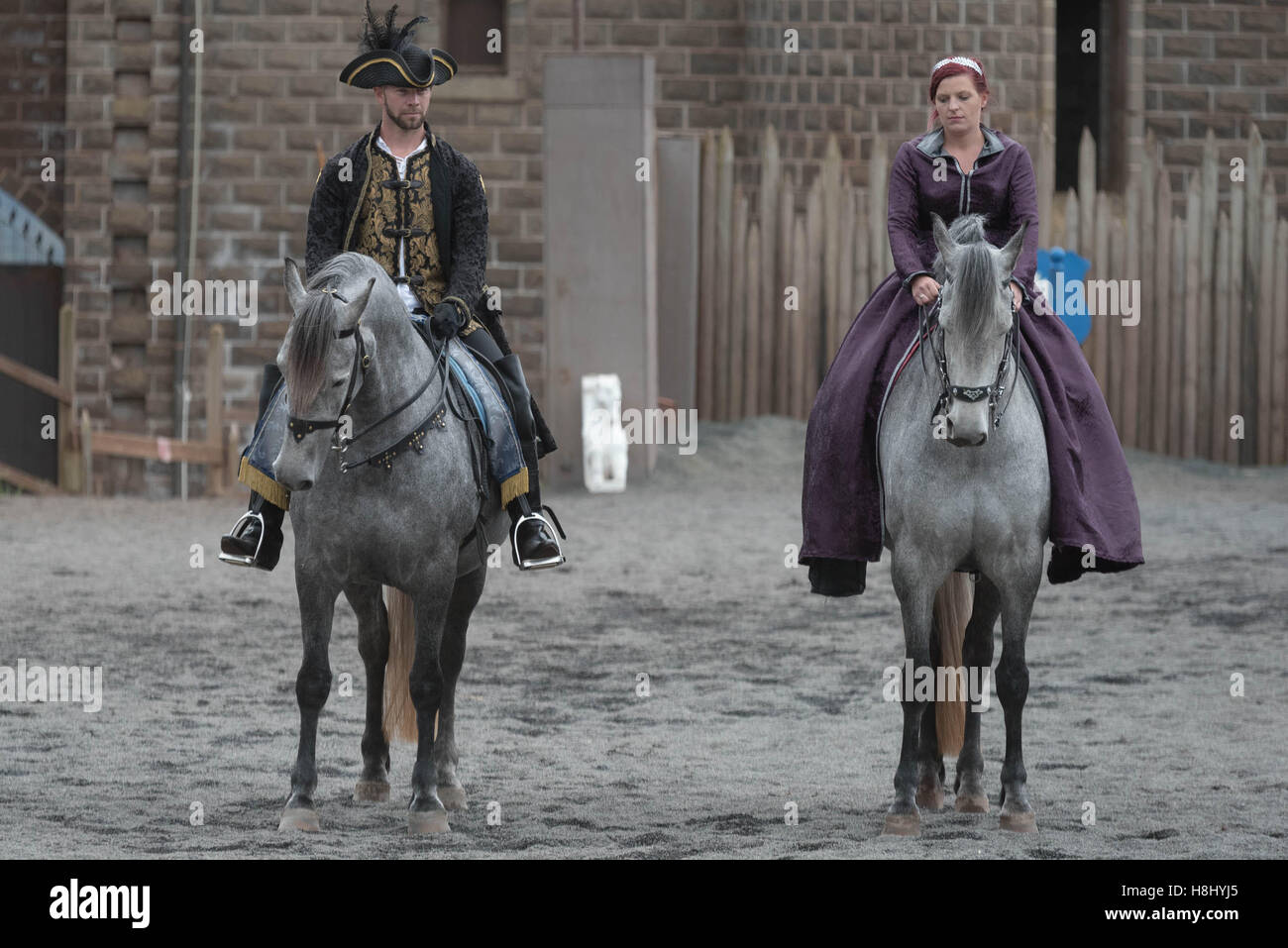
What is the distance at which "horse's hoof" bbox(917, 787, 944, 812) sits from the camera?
7.20 metres

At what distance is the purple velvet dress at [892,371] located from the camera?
705 cm

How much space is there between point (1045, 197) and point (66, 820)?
1226 cm

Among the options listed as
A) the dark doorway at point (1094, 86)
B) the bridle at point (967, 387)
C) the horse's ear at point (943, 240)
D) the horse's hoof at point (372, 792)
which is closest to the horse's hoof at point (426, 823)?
the horse's hoof at point (372, 792)

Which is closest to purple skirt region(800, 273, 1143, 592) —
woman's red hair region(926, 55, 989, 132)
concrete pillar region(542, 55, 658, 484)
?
woman's red hair region(926, 55, 989, 132)

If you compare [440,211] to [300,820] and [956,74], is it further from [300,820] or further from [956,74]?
[300,820]

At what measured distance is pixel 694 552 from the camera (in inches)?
565

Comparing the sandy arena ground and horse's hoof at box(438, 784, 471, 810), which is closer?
the sandy arena ground

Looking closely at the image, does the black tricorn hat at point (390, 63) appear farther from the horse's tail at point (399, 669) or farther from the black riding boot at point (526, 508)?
the horse's tail at point (399, 669)

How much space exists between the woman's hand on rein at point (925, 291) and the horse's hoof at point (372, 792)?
2.54m

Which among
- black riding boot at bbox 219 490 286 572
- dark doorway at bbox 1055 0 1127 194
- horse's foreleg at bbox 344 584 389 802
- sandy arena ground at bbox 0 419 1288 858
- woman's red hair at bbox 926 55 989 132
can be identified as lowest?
sandy arena ground at bbox 0 419 1288 858

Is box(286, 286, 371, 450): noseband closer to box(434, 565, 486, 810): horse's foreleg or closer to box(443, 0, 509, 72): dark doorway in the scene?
box(434, 565, 486, 810): horse's foreleg

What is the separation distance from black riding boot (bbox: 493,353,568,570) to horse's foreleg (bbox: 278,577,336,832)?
2.48 feet

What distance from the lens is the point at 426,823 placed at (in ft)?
22.2

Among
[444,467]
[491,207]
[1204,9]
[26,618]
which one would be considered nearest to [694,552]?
[26,618]
